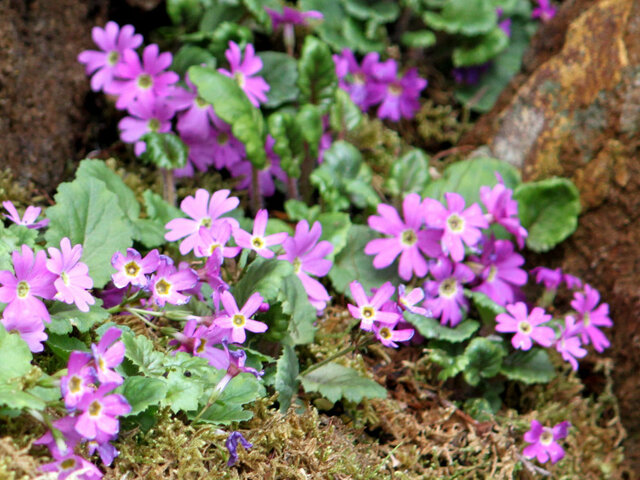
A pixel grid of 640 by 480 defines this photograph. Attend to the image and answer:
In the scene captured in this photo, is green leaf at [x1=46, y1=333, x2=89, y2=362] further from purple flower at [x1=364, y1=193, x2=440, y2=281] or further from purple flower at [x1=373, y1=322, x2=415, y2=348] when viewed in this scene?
purple flower at [x1=364, y1=193, x2=440, y2=281]

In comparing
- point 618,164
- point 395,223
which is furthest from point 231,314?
point 618,164

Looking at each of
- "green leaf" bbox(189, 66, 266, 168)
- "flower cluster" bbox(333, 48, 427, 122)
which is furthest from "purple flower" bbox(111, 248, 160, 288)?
"flower cluster" bbox(333, 48, 427, 122)

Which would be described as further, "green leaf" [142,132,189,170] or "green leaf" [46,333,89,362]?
"green leaf" [142,132,189,170]

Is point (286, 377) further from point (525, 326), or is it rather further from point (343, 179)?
point (343, 179)

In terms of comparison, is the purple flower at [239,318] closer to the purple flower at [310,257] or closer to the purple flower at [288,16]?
the purple flower at [310,257]

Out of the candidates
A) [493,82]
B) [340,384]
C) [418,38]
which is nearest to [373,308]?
[340,384]

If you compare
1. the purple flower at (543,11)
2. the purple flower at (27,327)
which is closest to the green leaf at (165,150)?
the purple flower at (27,327)

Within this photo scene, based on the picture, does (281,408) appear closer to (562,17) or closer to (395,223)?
(395,223)
